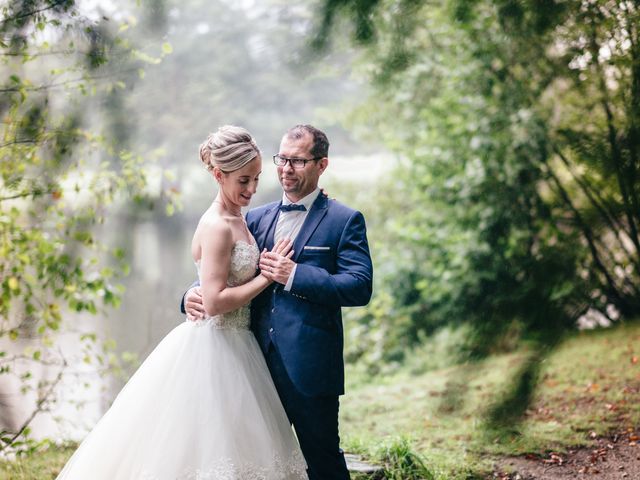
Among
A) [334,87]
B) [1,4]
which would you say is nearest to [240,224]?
[1,4]

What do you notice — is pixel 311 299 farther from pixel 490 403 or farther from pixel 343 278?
pixel 490 403

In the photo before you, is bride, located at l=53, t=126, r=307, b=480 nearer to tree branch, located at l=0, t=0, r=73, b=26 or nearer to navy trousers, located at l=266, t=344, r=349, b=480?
navy trousers, located at l=266, t=344, r=349, b=480

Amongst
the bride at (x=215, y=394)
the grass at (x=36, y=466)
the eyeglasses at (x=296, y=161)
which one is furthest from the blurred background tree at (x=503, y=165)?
the grass at (x=36, y=466)

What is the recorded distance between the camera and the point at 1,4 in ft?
9.04

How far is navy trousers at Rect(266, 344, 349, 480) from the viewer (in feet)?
7.98

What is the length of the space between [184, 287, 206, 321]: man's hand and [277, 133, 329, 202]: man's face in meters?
0.52

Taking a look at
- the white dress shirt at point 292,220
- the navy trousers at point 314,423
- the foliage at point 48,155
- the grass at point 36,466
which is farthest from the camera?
the grass at point 36,466

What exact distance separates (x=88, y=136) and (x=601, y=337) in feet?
13.5

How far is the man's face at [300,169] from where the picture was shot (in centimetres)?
246

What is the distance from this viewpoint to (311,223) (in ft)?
8.23

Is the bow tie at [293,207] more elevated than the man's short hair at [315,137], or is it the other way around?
the man's short hair at [315,137]

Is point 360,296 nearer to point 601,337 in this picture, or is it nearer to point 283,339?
point 283,339

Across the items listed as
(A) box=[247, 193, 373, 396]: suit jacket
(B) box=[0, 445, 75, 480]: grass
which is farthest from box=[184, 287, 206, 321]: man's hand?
(B) box=[0, 445, 75, 480]: grass

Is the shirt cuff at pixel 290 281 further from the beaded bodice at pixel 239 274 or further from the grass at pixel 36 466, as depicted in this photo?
the grass at pixel 36 466
